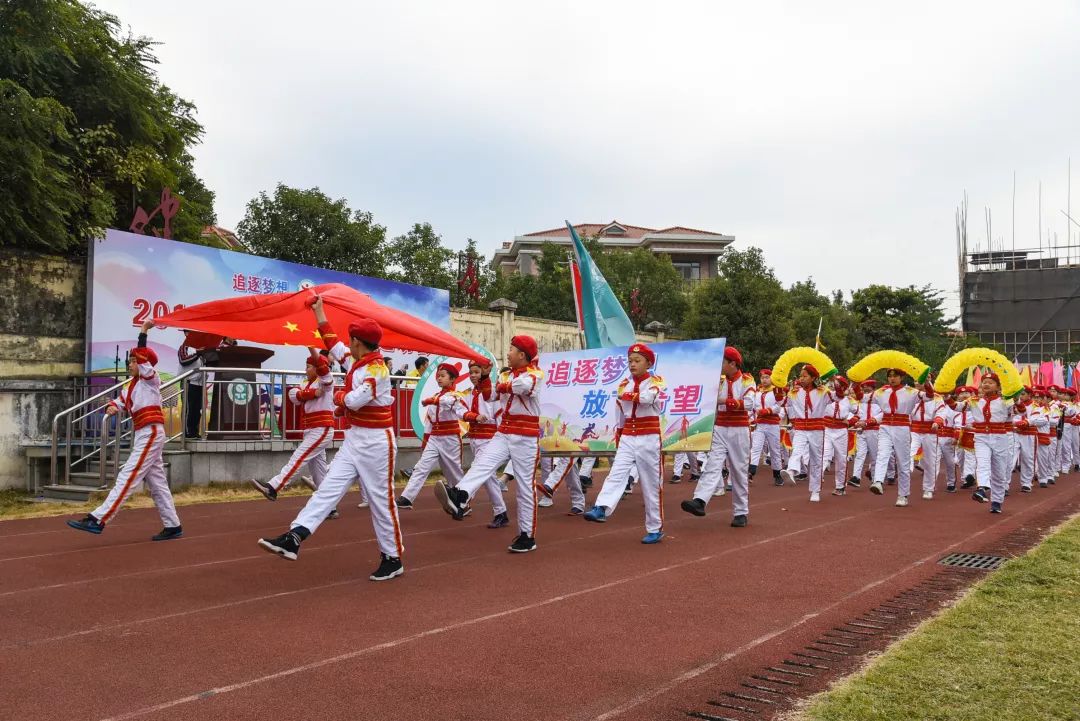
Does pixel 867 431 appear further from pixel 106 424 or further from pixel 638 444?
pixel 106 424

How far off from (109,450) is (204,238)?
12513 mm

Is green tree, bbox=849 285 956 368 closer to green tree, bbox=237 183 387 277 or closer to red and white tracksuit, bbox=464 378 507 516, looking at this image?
green tree, bbox=237 183 387 277

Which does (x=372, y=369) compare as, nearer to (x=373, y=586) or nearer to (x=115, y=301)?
(x=373, y=586)

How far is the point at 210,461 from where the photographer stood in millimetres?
12969

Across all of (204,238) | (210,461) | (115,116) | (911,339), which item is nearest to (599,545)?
(210,461)

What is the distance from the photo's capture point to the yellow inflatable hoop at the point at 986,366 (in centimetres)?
1269

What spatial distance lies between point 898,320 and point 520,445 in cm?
3590

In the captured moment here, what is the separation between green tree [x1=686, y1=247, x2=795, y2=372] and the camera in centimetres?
2873

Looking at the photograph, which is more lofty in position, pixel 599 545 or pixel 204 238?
pixel 204 238

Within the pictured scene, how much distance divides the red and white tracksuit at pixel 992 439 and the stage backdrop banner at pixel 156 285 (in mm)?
11421

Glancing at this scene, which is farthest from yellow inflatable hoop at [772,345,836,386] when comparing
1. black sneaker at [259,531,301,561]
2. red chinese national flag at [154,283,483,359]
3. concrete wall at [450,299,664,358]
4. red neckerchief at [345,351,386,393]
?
black sneaker at [259,531,301,561]

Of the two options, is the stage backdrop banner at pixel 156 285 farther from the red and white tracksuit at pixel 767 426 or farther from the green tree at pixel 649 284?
the green tree at pixel 649 284

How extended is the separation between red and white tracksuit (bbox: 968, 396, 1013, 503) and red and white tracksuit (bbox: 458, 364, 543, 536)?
22.6ft

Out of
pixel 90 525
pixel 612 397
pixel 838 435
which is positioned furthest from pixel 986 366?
pixel 90 525
